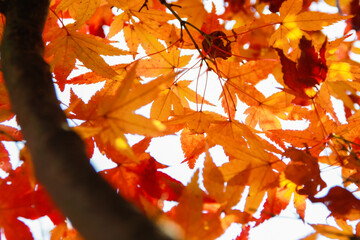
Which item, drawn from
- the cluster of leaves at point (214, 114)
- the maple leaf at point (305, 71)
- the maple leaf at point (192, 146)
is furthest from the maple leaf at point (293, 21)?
the maple leaf at point (192, 146)

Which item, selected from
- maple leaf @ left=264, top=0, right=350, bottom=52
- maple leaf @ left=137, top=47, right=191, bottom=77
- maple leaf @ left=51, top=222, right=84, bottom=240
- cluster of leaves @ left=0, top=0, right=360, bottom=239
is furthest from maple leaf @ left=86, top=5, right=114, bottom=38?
maple leaf @ left=51, top=222, right=84, bottom=240

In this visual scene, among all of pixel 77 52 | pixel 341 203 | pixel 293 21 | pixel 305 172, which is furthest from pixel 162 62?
pixel 341 203

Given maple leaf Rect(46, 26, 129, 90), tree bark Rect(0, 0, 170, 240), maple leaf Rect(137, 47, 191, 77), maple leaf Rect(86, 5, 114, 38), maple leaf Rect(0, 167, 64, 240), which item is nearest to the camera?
tree bark Rect(0, 0, 170, 240)

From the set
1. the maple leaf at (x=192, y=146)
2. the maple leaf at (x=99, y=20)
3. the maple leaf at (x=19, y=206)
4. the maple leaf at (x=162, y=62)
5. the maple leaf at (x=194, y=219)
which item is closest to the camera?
the maple leaf at (x=194, y=219)

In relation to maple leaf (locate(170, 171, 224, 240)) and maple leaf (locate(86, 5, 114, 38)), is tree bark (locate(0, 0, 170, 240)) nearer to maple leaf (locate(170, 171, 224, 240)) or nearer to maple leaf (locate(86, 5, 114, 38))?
maple leaf (locate(170, 171, 224, 240))

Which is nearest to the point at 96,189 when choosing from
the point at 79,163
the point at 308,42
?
the point at 79,163

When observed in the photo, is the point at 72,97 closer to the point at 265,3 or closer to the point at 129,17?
the point at 129,17

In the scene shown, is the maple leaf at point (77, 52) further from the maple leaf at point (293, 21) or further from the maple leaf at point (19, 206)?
the maple leaf at point (293, 21)
